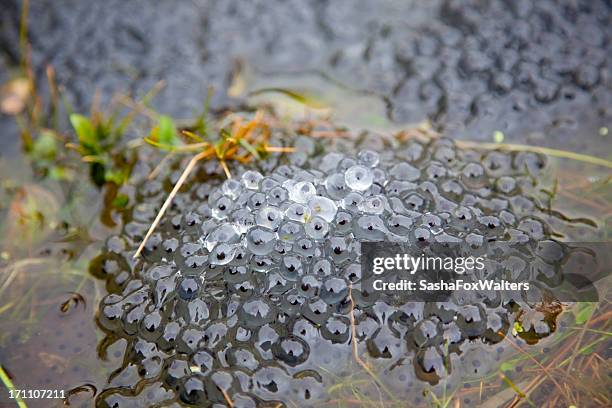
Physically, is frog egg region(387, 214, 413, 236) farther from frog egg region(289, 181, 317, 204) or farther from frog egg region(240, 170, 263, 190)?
frog egg region(240, 170, 263, 190)

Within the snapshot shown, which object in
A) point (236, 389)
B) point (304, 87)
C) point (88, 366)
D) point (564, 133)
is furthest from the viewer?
point (304, 87)

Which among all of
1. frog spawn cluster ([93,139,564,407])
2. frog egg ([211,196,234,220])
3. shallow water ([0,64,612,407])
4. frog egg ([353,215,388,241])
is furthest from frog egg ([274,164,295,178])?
shallow water ([0,64,612,407])

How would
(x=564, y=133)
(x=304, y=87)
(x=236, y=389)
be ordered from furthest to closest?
(x=304, y=87) < (x=564, y=133) < (x=236, y=389)

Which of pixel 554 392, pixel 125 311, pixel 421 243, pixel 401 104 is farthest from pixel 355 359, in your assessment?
pixel 401 104

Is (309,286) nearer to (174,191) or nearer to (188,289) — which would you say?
(188,289)

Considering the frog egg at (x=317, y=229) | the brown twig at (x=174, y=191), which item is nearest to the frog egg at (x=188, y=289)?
the brown twig at (x=174, y=191)

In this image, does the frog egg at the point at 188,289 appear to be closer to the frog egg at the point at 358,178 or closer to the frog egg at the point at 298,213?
the frog egg at the point at 298,213

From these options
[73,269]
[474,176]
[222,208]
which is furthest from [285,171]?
[73,269]

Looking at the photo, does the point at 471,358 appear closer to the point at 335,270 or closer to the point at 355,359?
the point at 355,359
